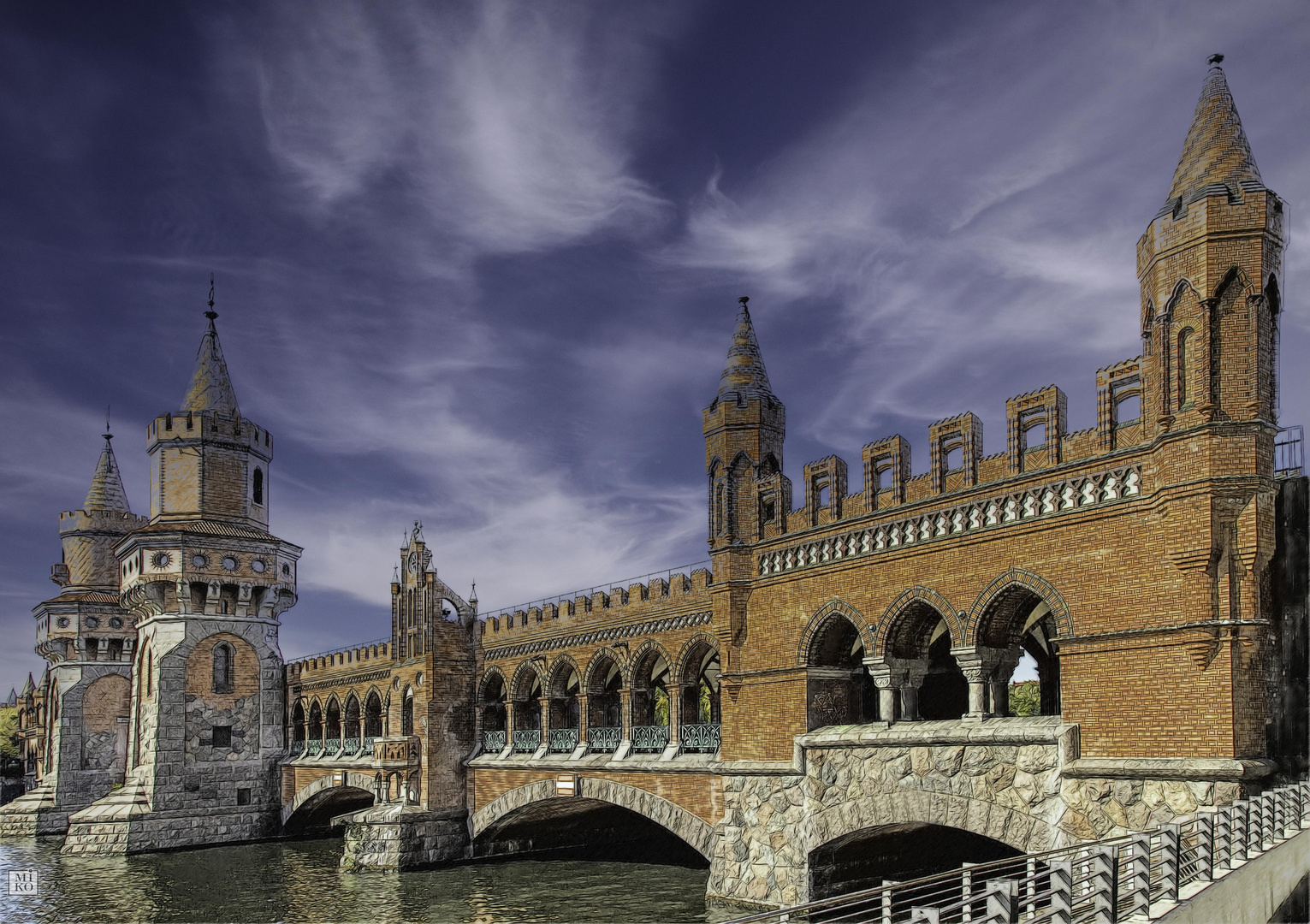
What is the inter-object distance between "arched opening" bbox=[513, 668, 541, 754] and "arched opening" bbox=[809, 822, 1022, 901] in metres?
11.9

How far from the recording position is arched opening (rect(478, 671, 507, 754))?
32031 mm

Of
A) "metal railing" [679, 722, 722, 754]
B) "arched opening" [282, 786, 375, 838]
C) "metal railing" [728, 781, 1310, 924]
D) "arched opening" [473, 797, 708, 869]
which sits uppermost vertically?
"metal railing" [728, 781, 1310, 924]

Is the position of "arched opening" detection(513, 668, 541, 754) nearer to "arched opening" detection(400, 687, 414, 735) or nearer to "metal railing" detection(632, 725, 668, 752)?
"arched opening" detection(400, 687, 414, 735)

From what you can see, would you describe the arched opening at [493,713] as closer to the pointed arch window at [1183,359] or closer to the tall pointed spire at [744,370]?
the tall pointed spire at [744,370]

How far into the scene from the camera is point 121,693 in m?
50.2

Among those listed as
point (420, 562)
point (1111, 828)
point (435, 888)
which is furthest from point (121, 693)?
point (1111, 828)

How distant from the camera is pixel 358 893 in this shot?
89.5ft

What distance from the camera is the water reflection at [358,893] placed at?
2386 centimetres

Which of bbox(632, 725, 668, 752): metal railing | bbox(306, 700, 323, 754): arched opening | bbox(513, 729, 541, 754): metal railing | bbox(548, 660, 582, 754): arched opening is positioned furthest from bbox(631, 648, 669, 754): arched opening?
bbox(306, 700, 323, 754): arched opening

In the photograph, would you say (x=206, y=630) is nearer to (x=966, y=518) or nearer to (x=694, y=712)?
(x=694, y=712)

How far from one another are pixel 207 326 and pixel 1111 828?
39130 mm

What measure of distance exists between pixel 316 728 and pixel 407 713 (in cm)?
1116

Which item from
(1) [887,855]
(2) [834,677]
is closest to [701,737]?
(2) [834,677]

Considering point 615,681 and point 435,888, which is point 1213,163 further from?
point 615,681
